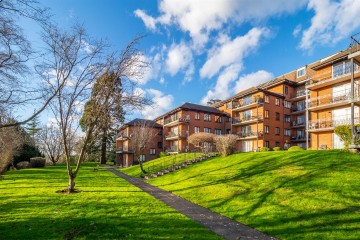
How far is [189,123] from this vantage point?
4691 centimetres

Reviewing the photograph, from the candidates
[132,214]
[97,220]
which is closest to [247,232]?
[132,214]

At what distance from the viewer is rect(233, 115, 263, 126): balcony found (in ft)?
132

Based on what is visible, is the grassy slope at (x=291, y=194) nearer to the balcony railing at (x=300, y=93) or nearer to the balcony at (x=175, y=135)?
the balcony at (x=175, y=135)

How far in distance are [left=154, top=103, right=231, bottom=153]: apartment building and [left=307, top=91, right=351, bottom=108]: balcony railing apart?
21137 millimetres

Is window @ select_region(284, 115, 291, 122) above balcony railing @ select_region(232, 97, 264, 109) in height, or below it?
below

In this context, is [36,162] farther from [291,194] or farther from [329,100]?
[329,100]

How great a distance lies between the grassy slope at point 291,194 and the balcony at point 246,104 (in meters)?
21.8

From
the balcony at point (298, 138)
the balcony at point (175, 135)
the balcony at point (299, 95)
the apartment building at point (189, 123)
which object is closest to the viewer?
the balcony at point (299, 95)

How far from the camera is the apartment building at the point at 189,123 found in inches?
1839

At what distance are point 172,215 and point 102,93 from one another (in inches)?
400

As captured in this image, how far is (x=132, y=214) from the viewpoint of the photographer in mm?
10859

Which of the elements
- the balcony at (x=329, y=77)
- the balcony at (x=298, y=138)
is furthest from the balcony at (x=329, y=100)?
the balcony at (x=298, y=138)

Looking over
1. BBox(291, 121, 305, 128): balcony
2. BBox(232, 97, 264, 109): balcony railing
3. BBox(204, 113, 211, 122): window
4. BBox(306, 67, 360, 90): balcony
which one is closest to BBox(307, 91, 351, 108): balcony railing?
BBox(306, 67, 360, 90): balcony

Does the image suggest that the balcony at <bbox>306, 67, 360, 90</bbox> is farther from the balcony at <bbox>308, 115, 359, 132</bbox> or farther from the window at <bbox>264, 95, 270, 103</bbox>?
the window at <bbox>264, 95, 270, 103</bbox>
